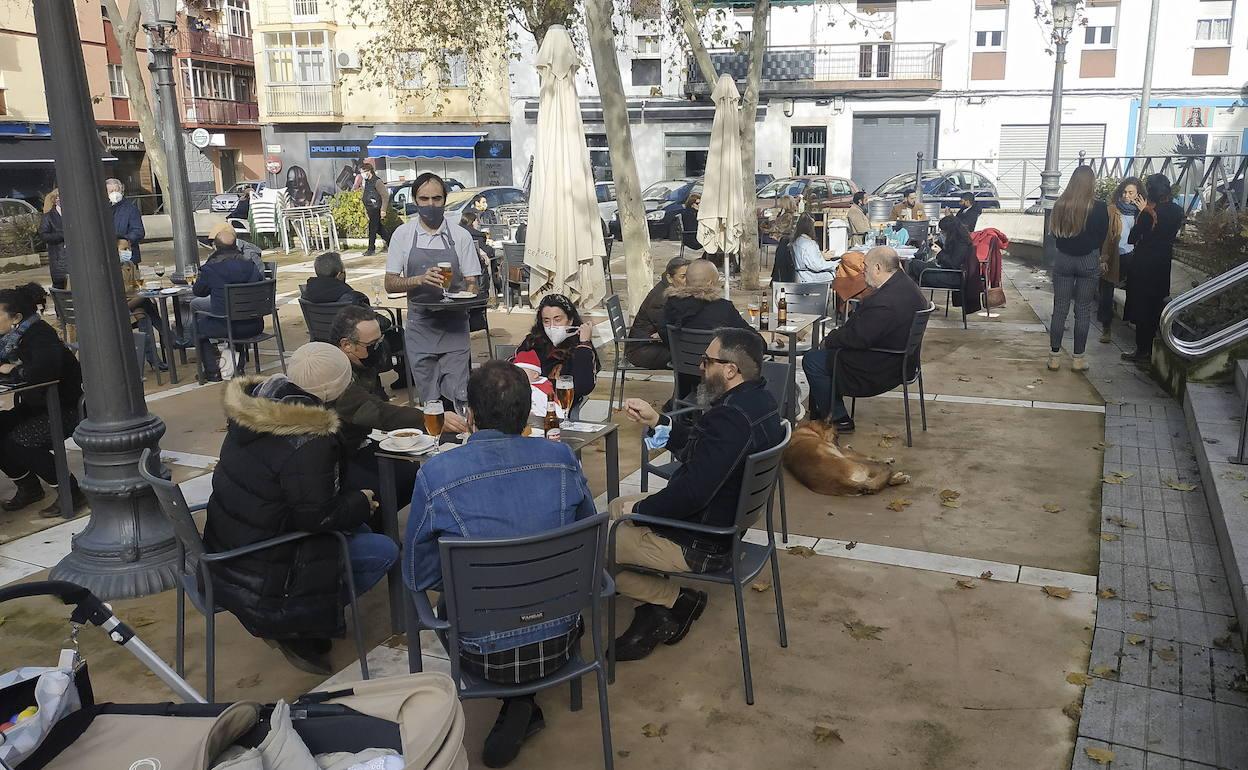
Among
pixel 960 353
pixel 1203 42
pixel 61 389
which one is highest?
pixel 1203 42

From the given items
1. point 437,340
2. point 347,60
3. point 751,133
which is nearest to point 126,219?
point 437,340

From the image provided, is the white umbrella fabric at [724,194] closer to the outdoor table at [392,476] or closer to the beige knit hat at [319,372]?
the outdoor table at [392,476]

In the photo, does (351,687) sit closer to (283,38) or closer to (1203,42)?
(1203,42)

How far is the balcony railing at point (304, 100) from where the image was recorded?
122 ft

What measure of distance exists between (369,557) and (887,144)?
32.0 metres

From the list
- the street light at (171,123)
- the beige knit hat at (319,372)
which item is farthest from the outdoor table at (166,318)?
the beige knit hat at (319,372)

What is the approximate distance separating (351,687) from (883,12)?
3428 centimetres

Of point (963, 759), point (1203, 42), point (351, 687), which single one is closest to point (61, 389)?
point (351, 687)

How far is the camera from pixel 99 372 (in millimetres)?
4727

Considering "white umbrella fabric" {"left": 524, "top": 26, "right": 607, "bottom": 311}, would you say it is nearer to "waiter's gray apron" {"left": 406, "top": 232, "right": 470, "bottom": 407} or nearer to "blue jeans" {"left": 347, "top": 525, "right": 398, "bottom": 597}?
"waiter's gray apron" {"left": 406, "top": 232, "right": 470, "bottom": 407}

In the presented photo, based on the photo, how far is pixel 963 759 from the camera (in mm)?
3398

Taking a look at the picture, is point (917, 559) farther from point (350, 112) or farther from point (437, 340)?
point (350, 112)

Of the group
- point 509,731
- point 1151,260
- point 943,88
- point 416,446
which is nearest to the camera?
point 509,731

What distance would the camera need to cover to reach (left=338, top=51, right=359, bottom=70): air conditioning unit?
36.7 metres
